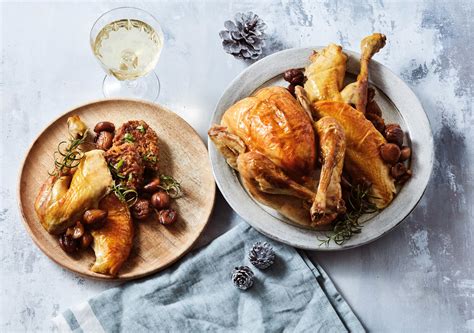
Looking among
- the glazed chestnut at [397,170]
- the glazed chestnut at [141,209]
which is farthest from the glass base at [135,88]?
the glazed chestnut at [397,170]

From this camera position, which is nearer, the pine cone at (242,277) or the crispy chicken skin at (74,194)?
the crispy chicken skin at (74,194)

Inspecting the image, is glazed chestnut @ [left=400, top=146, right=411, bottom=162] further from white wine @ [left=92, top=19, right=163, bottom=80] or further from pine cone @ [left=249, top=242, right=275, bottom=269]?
white wine @ [left=92, top=19, right=163, bottom=80]

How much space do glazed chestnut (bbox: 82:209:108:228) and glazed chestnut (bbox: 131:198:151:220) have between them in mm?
145

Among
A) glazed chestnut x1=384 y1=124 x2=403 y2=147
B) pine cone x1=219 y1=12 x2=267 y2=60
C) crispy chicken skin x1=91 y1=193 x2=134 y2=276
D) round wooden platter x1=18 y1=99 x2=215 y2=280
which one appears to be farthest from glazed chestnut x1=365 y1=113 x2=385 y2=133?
crispy chicken skin x1=91 y1=193 x2=134 y2=276

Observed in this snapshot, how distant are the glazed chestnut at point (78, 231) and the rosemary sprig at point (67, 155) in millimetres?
226

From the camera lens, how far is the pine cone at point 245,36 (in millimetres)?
3135

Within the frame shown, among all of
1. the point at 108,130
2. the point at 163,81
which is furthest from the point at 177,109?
the point at 108,130

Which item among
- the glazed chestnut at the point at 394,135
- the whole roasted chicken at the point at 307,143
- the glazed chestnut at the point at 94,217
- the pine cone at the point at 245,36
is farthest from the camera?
the pine cone at the point at 245,36

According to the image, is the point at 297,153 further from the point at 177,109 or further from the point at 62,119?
the point at 62,119

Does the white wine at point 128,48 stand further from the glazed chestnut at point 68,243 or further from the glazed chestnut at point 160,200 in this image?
the glazed chestnut at point 68,243

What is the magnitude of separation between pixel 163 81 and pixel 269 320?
1.16 metres

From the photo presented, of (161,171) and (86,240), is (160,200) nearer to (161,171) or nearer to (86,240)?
(161,171)

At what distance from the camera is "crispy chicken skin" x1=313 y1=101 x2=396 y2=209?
2.76 meters

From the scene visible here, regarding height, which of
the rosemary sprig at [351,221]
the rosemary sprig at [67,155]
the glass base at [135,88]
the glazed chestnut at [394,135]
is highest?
the glass base at [135,88]
